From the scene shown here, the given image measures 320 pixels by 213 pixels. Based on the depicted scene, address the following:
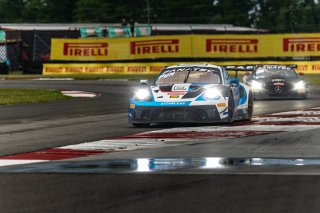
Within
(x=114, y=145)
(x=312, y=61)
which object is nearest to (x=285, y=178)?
(x=114, y=145)

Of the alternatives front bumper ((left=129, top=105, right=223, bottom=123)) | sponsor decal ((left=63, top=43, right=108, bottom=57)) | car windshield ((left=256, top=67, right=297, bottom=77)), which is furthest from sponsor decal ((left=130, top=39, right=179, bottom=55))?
front bumper ((left=129, top=105, right=223, bottom=123))

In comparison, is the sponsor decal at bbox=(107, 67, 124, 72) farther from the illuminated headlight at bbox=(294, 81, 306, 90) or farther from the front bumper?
the front bumper

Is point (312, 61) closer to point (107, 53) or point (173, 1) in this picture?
point (107, 53)

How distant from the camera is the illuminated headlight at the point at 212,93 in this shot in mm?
15227

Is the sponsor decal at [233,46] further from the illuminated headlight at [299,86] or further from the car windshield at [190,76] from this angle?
the car windshield at [190,76]

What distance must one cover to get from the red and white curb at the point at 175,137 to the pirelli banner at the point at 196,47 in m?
26.4

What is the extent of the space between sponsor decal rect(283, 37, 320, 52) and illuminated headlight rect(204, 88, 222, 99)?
28.6 meters

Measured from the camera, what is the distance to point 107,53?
1799 inches

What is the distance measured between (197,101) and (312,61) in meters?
29.2

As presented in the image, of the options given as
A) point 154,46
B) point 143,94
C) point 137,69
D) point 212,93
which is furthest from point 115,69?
point 212,93

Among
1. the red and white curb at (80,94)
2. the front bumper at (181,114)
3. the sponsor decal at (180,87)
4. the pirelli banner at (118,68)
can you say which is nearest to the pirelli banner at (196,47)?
the pirelli banner at (118,68)

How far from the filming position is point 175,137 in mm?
13328

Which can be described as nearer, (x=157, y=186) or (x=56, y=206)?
(x=56, y=206)

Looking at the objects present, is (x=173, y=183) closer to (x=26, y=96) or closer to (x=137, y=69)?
(x=26, y=96)
